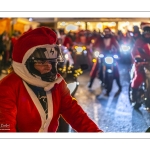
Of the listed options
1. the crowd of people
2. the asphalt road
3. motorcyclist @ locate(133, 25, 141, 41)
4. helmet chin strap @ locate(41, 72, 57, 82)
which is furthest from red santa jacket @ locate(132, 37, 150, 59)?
helmet chin strap @ locate(41, 72, 57, 82)

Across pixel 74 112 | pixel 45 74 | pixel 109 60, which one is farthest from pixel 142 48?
pixel 45 74

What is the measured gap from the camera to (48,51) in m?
2.55

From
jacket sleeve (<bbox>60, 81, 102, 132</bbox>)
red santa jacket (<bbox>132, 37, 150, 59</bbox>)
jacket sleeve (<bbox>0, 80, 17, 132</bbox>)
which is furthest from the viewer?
red santa jacket (<bbox>132, 37, 150, 59</bbox>)

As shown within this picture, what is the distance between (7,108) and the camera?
2377 millimetres

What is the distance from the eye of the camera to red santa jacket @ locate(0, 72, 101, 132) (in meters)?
2.39

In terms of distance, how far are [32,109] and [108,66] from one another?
16.0 ft

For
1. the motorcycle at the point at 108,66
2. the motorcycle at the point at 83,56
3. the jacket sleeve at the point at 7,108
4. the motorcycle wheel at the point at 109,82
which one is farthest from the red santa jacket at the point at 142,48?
the motorcycle at the point at 83,56

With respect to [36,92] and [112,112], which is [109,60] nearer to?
A: [112,112]

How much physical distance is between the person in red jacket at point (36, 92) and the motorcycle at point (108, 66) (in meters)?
4.57

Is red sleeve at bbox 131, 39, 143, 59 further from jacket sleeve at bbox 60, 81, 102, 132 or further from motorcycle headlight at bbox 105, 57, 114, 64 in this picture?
jacket sleeve at bbox 60, 81, 102, 132

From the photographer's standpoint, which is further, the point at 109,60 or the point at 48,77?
the point at 109,60

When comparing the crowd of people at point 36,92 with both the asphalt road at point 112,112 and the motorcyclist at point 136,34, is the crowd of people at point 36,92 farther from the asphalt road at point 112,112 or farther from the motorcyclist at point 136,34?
the motorcyclist at point 136,34
